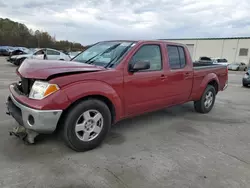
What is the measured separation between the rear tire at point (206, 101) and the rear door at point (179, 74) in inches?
27.2

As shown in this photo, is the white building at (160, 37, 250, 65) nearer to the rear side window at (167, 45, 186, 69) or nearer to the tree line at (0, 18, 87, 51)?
the tree line at (0, 18, 87, 51)

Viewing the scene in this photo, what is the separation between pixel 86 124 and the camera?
304 cm

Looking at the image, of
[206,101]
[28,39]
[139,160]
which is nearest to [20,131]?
[139,160]

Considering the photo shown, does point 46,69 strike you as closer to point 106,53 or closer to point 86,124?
point 86,124

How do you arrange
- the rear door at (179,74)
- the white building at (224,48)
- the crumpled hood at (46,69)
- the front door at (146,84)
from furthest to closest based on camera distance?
the white building at (224,48)
the rear door at (179,74)
the front door at (146,84)
the crumpled hood at (46,69)

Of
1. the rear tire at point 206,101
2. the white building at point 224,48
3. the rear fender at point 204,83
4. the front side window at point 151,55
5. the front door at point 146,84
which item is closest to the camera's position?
the front door at point 146,84

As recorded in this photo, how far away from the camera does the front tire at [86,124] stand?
2.86 metres

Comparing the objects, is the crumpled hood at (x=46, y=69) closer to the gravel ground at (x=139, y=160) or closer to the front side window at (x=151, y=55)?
the front side window at (x=151, y=55)

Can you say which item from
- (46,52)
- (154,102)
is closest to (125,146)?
(154,102)

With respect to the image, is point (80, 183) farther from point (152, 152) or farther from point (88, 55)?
point (88, 55)

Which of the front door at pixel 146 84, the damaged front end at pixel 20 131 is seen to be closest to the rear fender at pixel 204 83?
the front door at pixel 146 84

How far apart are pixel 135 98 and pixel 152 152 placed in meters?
0.95

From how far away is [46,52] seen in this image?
14711 mm

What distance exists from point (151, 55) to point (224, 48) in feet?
133
